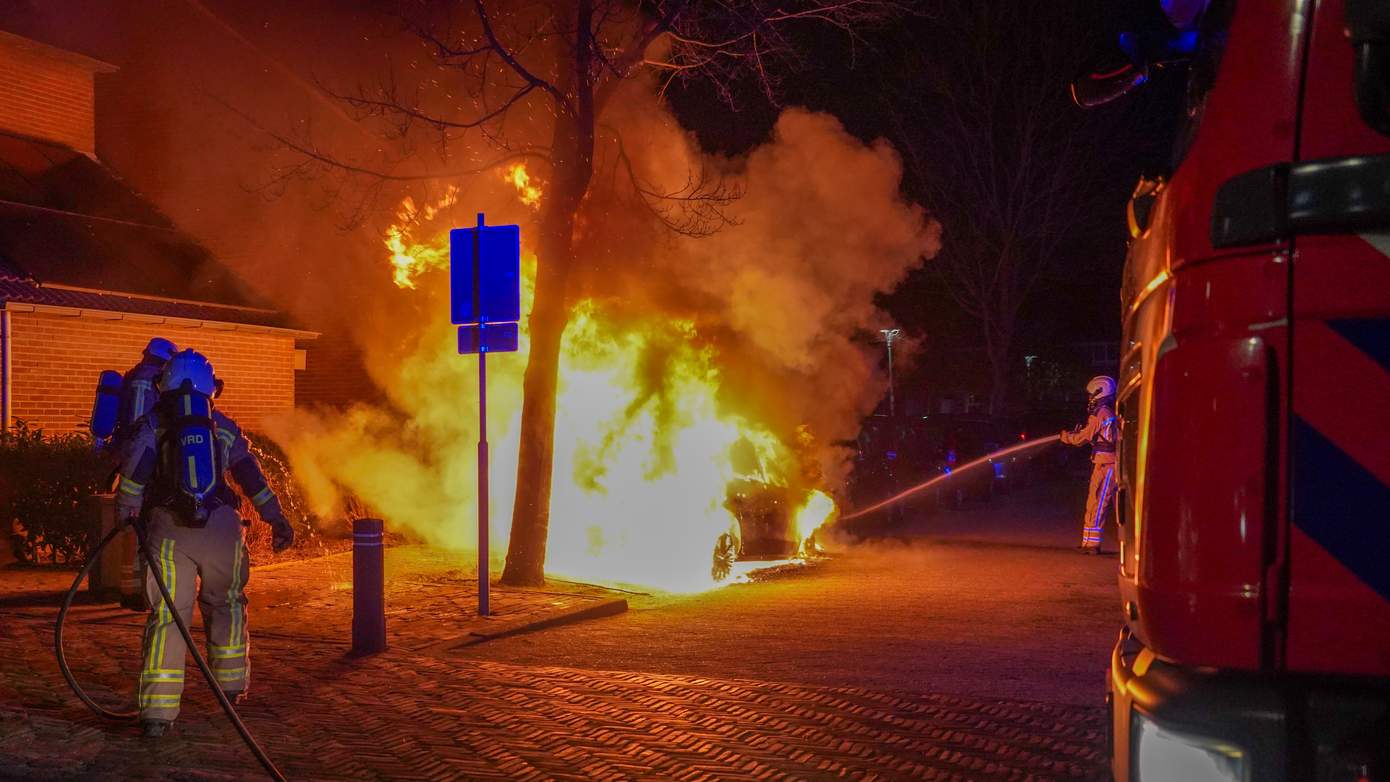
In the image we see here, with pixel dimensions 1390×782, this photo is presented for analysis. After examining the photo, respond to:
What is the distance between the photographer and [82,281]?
43.7 feet

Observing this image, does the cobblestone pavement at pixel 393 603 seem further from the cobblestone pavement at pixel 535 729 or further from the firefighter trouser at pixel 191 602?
the firefighter trouser at pixel 191 602

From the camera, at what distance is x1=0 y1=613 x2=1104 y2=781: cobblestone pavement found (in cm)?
511

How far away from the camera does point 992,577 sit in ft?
37.6

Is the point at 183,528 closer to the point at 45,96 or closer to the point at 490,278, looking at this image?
the point at 490,278

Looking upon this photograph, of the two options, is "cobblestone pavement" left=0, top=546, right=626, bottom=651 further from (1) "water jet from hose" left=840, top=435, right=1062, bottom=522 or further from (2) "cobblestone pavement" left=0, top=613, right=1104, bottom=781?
(1) "water jet from hose" left=840, top=435, right=1062, bottom=522

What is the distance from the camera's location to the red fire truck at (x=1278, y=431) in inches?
85.5

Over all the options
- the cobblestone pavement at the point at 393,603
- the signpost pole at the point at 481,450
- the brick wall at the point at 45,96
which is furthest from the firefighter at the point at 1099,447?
the brick wall at the point at 45,96

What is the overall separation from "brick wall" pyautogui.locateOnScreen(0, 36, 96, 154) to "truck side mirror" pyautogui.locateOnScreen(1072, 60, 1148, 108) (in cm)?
1665

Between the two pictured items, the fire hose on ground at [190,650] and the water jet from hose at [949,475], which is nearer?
the fire hose on ground at [190,650]

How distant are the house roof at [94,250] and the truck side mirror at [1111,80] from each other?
1219 cm

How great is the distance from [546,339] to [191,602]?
16.6ft

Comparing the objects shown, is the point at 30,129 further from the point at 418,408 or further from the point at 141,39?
the point at 418,408

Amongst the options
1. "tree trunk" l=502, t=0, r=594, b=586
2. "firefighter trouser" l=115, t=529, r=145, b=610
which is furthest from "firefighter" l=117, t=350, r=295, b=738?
"tree trunk" l=502, t=0, r=594, b=586

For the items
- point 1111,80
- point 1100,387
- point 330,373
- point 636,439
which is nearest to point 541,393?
point 636,439
